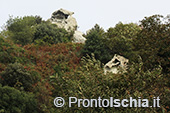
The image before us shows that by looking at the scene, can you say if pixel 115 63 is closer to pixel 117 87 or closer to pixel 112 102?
pixel 117 87

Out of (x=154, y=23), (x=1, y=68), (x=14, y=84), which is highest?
(x=154, y=23)

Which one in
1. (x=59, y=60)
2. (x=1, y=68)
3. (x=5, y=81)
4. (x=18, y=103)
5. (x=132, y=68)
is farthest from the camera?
(x=59, y=60)

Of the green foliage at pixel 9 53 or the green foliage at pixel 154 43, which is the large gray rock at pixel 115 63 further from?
the green foliage at pixel 9 53

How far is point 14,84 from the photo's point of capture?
47.2 ft

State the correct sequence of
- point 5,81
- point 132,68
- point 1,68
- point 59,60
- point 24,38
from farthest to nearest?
point 24,38 → point 59,60 → point 1,68 → point 5,81 → point 132,68

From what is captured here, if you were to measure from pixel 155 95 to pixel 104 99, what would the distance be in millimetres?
1730

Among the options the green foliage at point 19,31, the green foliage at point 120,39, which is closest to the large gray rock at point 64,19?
the green foliage at point 19,31

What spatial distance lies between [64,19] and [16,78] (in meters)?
27.6

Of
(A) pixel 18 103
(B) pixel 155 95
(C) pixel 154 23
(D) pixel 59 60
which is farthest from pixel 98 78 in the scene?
(D) pixel 59 60

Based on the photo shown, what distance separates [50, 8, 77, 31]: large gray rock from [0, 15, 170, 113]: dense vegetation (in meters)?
5.31

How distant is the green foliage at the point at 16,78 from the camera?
1434cm

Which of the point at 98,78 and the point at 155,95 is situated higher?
the point at 98,78

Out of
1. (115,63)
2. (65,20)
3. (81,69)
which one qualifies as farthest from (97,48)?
(65,20)

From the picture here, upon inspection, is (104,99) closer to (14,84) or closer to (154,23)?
(14,84)
